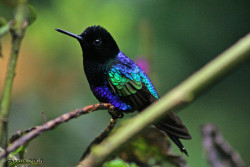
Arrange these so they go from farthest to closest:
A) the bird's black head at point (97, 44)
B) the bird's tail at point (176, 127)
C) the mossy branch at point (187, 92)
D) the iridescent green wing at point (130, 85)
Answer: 1. the bird's black head at point (97, 44)
2. the iridescent green wing at point (130, 85)
3. the bird's tail at point (176, 127)
4. the mossy branch at point (187, 92)

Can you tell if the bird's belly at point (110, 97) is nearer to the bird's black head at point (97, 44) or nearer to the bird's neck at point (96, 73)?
the bird's neck at point (96, 73)

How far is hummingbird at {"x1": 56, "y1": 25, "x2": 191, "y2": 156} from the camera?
269 cm

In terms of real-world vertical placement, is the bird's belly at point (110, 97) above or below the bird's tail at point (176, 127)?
above

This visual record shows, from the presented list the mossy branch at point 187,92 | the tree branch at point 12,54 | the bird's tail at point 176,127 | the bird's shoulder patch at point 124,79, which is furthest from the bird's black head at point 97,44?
the mossy branch at point 187,92

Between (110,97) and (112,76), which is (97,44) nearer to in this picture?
(112,76)

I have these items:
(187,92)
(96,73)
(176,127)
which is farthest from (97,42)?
(187,92)

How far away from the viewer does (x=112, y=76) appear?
2.82 metres

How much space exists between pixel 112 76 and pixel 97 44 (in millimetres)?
303

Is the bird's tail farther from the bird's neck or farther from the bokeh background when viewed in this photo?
the bokeh background

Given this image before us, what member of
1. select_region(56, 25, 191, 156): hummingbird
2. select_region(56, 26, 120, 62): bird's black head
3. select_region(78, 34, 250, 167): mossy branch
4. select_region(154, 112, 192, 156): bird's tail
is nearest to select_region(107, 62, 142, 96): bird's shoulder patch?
select_region(56, 25, 191, 156): hummingbird

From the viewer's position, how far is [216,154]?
0.76 m

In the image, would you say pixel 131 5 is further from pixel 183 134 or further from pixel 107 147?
pixel 107 147

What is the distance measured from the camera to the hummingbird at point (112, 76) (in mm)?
2691

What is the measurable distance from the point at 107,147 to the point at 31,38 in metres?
4.39
